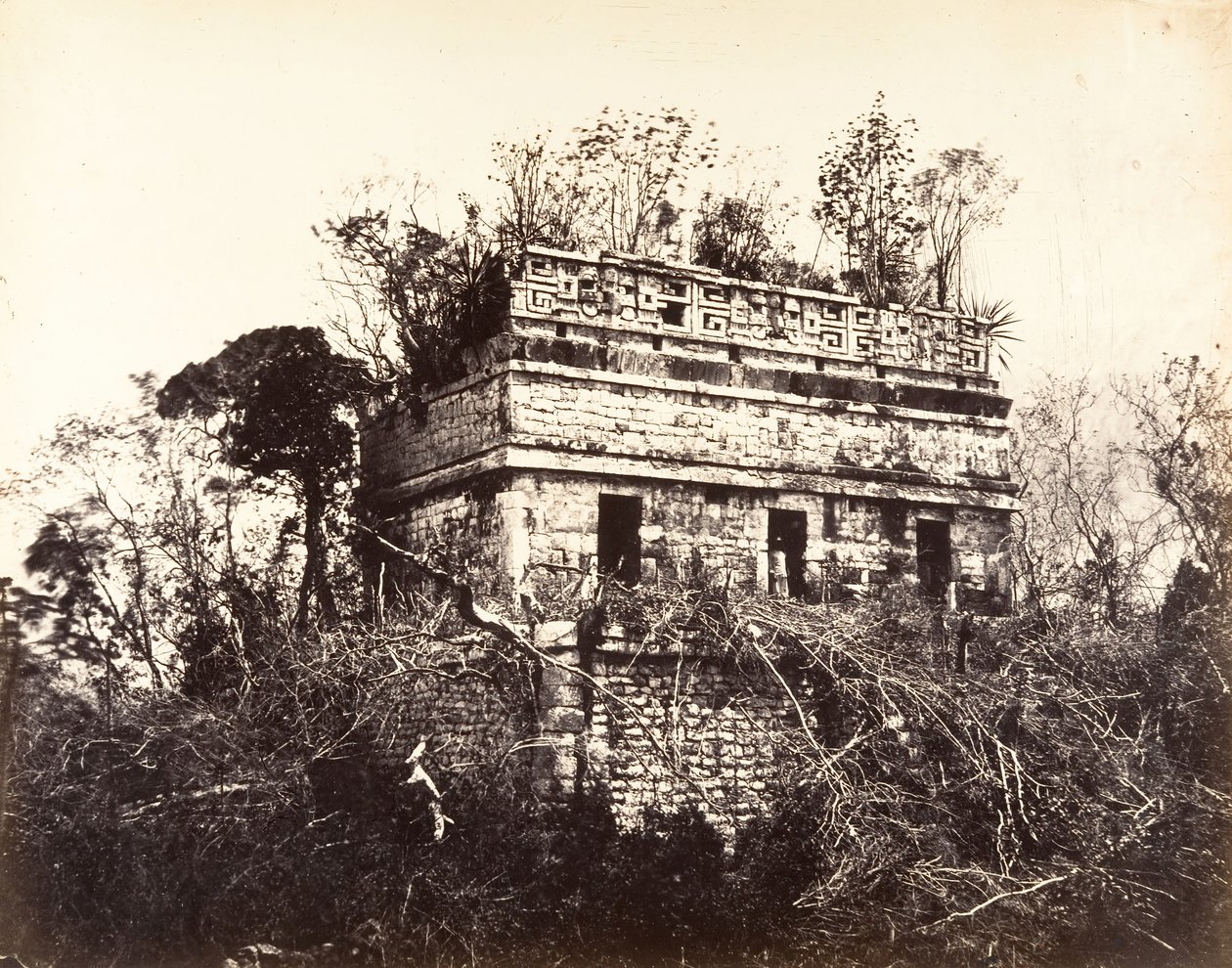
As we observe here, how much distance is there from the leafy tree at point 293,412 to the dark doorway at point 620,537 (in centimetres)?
284

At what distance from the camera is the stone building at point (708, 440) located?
11984 millimetres

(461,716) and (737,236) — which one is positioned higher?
(737,236)

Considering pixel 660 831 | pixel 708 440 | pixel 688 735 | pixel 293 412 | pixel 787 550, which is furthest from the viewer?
pixel 293 412

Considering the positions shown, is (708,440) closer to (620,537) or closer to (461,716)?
(620,537)

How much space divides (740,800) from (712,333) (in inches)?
178

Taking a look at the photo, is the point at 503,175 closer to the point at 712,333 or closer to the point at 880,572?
the point at 712,333

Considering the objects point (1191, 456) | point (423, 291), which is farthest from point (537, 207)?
point (1191, 456)

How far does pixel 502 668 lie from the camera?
440 inches

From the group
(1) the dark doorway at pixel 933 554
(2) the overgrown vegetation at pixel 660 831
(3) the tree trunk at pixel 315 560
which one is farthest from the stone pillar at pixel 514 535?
(1) the dark doorway at pixel 933 554

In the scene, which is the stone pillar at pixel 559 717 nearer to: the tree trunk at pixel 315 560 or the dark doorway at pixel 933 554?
the tree trunk at pixel 315 560

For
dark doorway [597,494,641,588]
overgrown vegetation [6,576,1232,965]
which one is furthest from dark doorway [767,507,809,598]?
dark doorway [597,494,641,588]

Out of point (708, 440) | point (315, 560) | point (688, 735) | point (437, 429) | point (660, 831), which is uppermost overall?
point (437, 429)

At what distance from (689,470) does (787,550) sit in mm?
1385

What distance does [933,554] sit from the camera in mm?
13742
